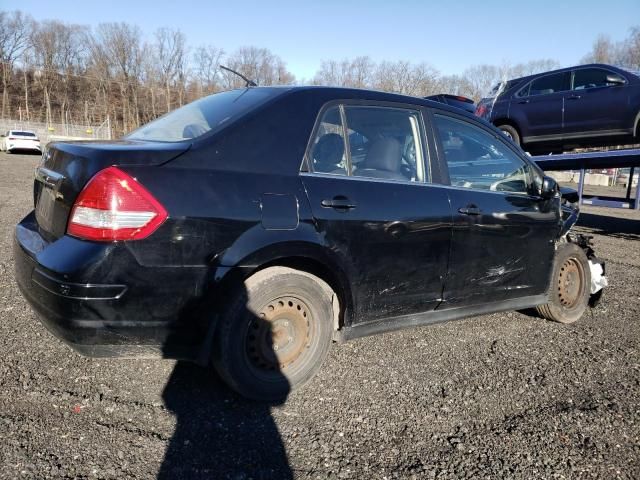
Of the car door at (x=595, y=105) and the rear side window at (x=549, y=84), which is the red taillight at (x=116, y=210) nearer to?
the car door at (x=595, y=105)

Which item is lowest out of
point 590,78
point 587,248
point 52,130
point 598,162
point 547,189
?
A: point 587,248

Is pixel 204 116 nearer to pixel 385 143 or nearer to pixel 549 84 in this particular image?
pixel 385 143

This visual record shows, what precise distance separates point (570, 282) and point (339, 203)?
2769 mm

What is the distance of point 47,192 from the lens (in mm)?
2787

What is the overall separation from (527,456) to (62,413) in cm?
234

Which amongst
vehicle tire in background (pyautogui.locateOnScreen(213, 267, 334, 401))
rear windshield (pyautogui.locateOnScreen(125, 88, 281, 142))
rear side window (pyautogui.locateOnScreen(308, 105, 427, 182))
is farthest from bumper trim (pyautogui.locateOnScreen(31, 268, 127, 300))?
rear side window (pyautogui.locateOnScreen(308, 105, 427, 182))

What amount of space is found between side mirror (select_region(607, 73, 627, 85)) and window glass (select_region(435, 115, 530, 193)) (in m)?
4.78

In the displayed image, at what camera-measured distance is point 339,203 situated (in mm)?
2910

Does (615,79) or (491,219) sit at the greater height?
(615,79)

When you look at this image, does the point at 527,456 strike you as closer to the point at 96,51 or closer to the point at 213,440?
the point at 213,440

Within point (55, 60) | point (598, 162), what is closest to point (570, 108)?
point (598, 162)

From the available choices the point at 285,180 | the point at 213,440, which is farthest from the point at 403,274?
the point at 213,440

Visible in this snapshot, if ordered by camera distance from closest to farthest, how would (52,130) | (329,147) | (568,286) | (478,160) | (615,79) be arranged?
(329,147)
(478,160)
(568,286)
(615,79)
(52,130)

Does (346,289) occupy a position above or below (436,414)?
above
